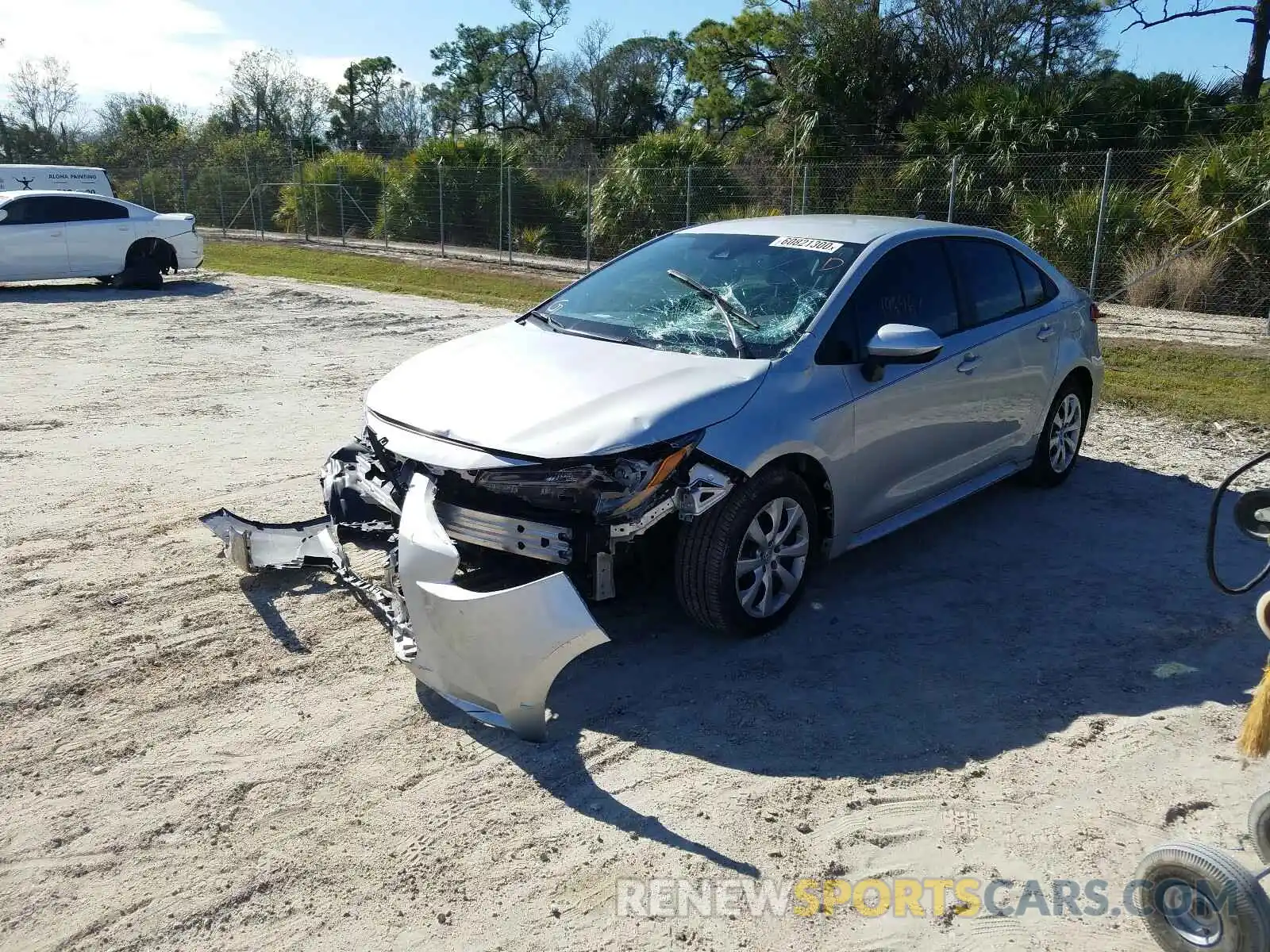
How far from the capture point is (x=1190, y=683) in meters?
4.18

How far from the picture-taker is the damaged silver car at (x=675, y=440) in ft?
12.7

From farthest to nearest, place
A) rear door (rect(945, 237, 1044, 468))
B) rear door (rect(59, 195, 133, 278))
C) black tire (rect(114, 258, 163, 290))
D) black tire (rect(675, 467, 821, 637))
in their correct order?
black tire (rect(114, 258, 163, 290)) → rear door (rect(59, 195, 133, 278)) → rear door (rect(945, 237, 1044, 468)) → black tire (rect(675, 467, 821, 637))

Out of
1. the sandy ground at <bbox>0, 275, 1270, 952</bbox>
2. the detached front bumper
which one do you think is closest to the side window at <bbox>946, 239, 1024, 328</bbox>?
the sandy ground at <bbox>0, 275, 1270, 952</bbox>

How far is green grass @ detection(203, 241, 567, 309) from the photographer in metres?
17.3

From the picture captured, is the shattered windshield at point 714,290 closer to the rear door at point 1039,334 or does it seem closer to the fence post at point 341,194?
the rear door at point 1039,334

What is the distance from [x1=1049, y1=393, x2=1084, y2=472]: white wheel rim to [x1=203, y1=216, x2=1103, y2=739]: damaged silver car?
498mm

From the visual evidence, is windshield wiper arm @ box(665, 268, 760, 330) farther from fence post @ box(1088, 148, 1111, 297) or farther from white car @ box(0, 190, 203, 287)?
white car @ box(0, 190, 203, 287)

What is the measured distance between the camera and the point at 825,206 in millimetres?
19703

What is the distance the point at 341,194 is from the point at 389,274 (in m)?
9.95

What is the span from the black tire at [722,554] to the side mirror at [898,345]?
0.71 metres

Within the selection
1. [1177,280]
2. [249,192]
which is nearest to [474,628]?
[1177,280]

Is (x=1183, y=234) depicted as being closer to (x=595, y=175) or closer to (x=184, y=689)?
(x=595, y=175)

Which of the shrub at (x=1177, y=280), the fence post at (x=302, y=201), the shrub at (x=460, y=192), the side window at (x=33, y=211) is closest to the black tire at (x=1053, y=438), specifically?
the shrub at (x=1177, y=280)

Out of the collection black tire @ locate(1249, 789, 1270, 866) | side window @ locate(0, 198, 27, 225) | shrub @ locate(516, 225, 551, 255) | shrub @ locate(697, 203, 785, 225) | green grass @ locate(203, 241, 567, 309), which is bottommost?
black tire @ locate(1249, 789, 1270, 866)
